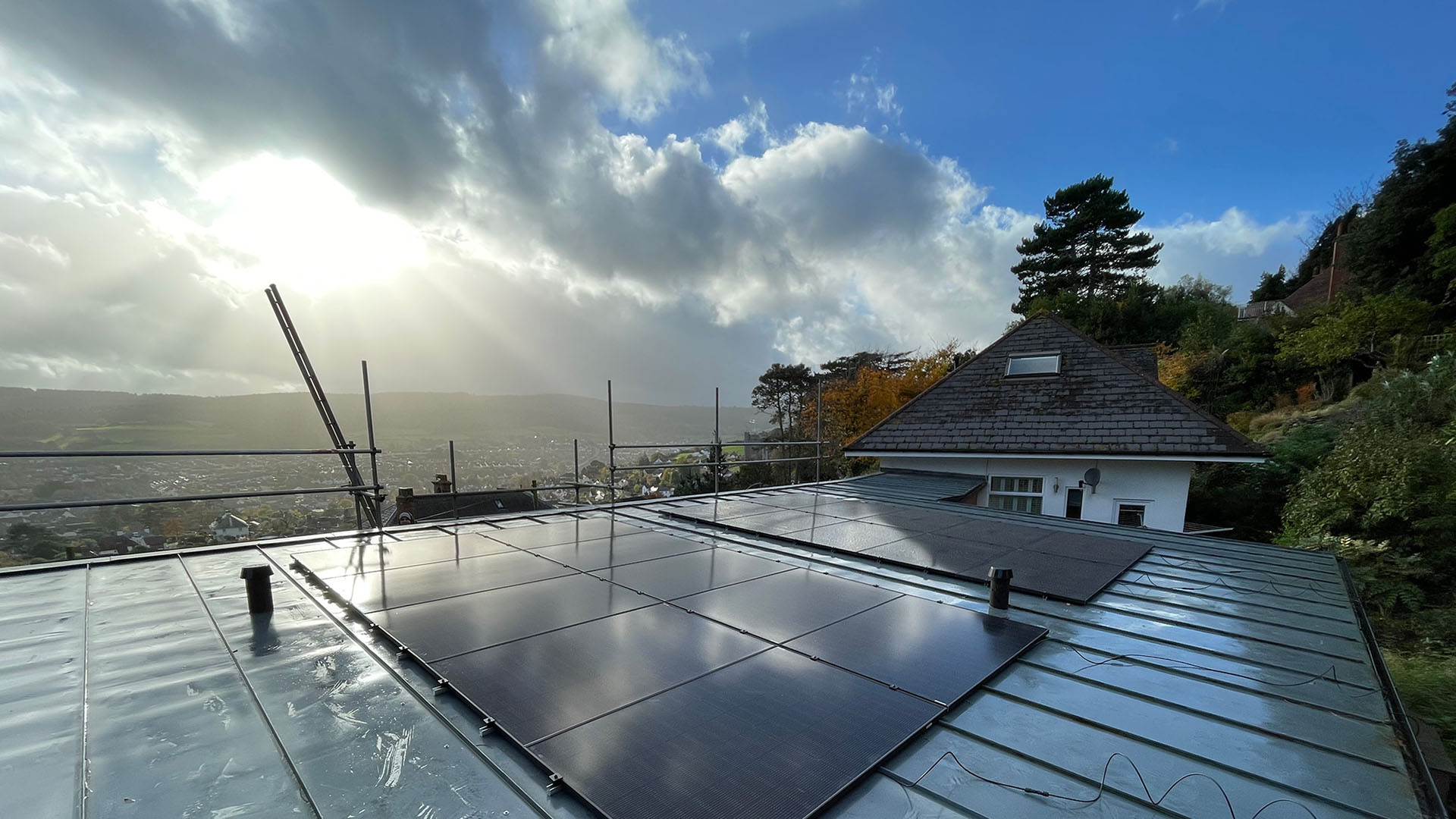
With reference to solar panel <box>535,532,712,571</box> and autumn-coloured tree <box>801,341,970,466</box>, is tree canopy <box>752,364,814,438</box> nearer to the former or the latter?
autumn-coloured tree <box>801,341,970,466</box>

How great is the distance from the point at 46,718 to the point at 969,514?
6.24m

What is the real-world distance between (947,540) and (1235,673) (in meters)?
2.26

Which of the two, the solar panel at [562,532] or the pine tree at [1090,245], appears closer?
the solar panel at [562,532]

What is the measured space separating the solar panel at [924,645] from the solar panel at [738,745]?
153 millimetres

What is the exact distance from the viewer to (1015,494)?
8750 mm

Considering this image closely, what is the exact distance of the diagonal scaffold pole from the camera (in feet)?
19.9

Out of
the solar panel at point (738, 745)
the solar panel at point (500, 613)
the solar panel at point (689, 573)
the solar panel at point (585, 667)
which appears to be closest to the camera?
the solar panel at point (738, 745)

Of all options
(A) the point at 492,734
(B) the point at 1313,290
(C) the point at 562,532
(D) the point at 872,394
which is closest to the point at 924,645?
(A) the point at 492,734

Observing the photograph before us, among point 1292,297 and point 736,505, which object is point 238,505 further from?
point 1292,297

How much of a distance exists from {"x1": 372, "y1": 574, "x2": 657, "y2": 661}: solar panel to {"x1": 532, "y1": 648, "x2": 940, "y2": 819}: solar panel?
0.88 meters

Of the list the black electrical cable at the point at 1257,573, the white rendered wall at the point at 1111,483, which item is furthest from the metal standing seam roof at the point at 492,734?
the white rendered wall at the point at 1111,483

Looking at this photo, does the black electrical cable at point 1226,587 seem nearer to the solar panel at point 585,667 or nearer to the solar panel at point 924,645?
the solar panel at point 924,645

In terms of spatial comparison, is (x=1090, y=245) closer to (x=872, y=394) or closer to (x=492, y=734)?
(x=872, y=394)

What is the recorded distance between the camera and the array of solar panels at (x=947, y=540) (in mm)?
3400
